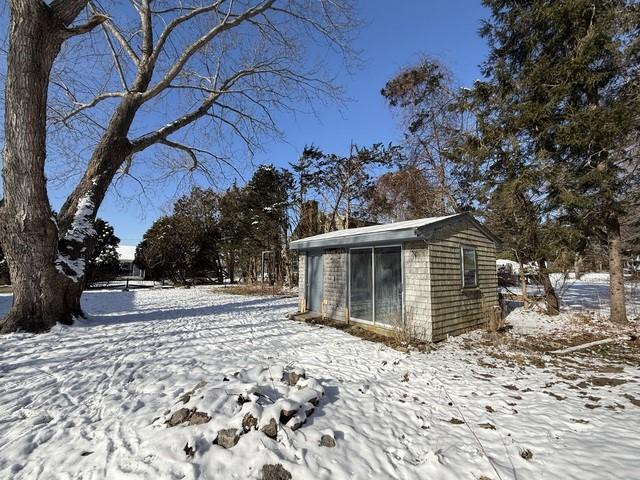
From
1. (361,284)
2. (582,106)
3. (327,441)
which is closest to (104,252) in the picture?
(361,284)

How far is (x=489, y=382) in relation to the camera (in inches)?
164

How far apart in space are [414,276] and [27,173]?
811cm

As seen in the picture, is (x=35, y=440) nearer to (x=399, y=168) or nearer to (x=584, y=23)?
(x=584, y=23)

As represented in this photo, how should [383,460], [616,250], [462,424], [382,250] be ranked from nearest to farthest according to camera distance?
[383,460]
[462,424]
[382,250]
[616,250]

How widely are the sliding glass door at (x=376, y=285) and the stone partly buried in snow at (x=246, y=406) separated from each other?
3.90 metres

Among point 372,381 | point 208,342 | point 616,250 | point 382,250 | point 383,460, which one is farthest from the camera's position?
point 616,250

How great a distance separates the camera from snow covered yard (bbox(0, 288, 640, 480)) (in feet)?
7.58

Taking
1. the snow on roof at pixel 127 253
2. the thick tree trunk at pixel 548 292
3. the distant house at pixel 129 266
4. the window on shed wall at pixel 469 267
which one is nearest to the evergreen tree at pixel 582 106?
the thick tree trunk at pixel 548 292

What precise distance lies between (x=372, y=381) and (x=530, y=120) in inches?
324

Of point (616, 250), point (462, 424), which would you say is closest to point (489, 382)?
point (462, 424)

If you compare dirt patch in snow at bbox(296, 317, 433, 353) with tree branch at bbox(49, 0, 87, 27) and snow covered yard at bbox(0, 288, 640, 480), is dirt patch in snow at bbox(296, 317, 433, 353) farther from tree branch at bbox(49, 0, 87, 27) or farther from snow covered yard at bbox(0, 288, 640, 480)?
tree branch at bbox(49, 0, 87, 27)

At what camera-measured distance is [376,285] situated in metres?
7.39

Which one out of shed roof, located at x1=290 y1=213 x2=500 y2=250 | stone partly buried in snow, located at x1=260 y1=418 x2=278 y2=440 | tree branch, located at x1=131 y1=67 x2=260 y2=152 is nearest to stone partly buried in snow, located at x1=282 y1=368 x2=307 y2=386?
stone partly buried in snow, located at x1=260 y1=418 x2=278 y2=440

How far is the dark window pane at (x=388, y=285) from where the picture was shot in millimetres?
6887
